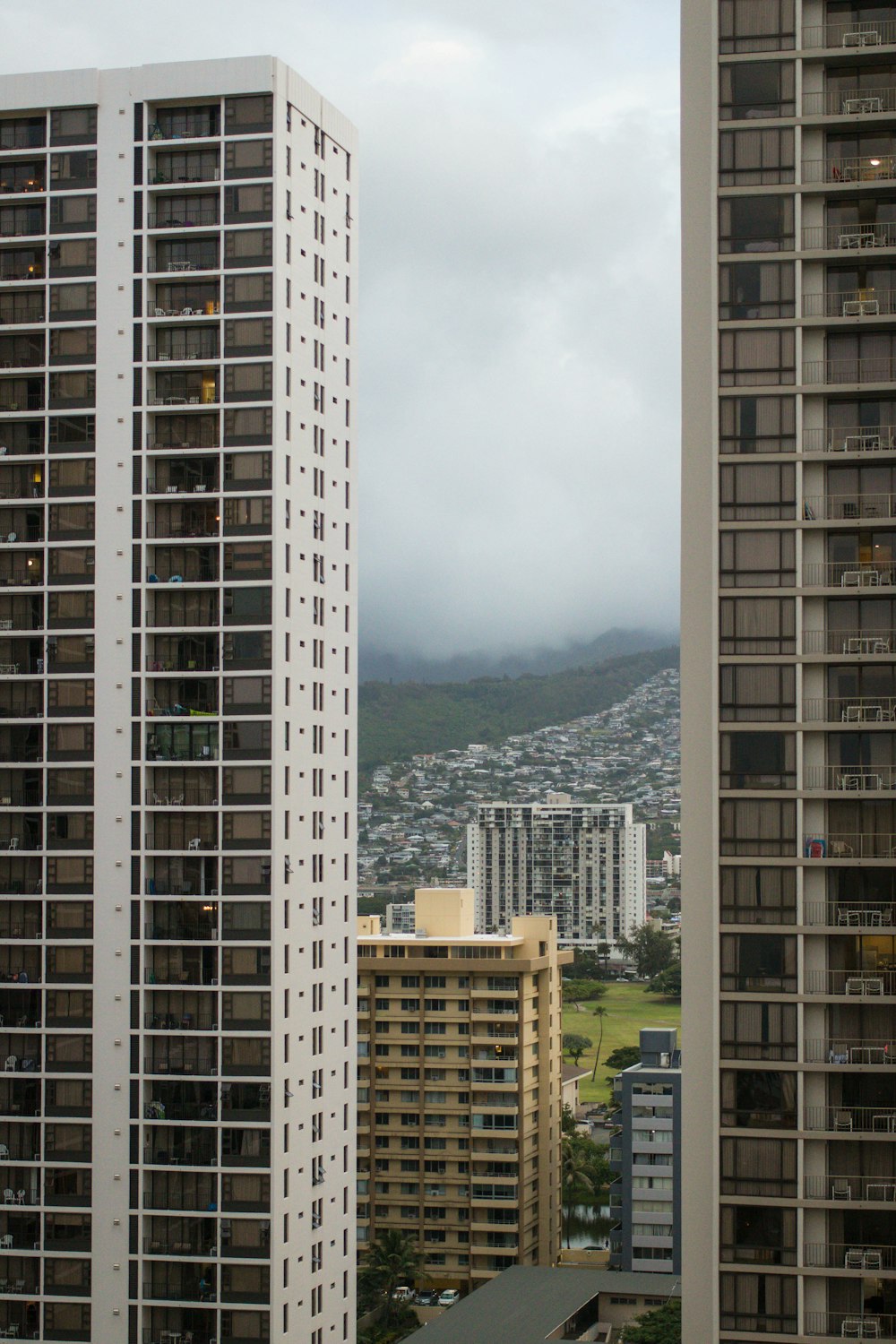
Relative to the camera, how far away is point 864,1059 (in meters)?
24.1

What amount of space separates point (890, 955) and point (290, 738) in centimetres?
1569

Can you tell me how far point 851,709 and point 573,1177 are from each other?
47703mm

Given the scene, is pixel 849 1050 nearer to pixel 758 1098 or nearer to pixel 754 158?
pixel 758 1098

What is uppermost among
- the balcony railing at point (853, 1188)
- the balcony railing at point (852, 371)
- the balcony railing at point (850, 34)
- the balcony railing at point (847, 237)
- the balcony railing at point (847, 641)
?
the balcony railing at point (850, 34)

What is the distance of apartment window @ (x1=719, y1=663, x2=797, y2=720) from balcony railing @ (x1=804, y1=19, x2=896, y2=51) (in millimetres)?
9735

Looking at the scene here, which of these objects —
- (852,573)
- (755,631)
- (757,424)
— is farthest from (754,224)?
(755,631)

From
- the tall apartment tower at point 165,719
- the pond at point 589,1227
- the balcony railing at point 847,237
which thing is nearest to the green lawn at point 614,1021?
the pond at point 589,1227

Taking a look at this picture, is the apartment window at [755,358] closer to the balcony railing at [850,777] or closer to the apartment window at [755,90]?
the apartment window at [755,90]

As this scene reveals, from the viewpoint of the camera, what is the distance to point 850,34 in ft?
82.2

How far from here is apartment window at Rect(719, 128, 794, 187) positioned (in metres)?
25.1

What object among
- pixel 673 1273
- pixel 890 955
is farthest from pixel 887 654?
pixel 673 1273

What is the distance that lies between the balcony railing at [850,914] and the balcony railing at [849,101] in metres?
12.2

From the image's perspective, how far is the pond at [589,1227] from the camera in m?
65.7

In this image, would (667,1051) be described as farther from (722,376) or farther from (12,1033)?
(722,376)
